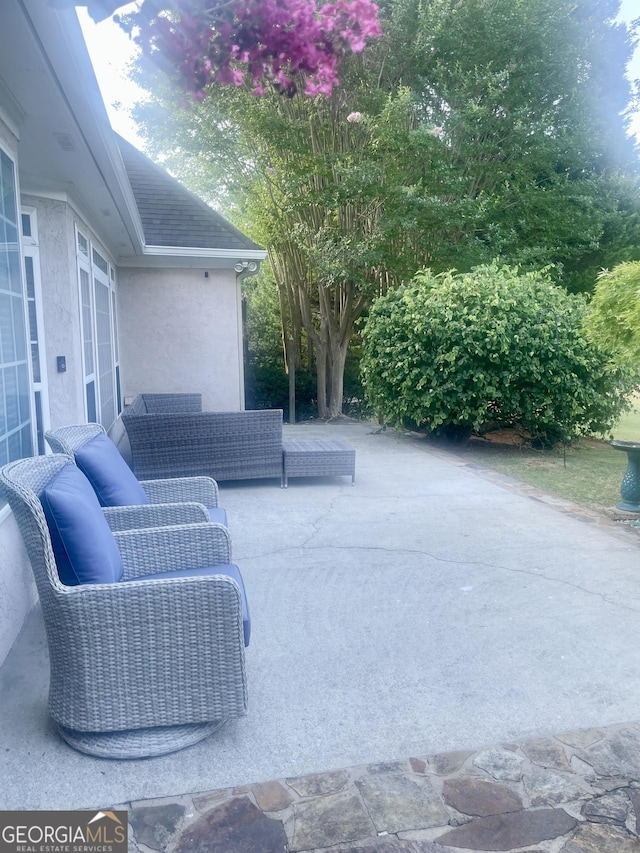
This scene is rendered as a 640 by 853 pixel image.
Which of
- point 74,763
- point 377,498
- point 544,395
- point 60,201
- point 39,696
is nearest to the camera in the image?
point 74,763

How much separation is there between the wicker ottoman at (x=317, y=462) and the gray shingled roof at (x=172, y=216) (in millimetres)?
5148

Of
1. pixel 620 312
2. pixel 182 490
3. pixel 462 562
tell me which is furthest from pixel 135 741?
pixel 620 312

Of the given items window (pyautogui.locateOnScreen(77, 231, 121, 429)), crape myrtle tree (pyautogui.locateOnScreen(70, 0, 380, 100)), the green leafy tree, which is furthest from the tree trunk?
crape myrtle tree (pyautogui.locateOnScreen(70, 0, 380, 100))

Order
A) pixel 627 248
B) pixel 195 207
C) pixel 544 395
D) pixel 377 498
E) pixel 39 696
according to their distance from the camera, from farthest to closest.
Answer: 1. pixel 627 248
2. pixel 195 207
3. pixel 544 395
4. pixel 377 498
5. pixel 39 696

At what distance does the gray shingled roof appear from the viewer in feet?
35.6

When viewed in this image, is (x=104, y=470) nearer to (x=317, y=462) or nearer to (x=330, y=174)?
(x=317, y=462)

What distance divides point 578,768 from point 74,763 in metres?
1.83

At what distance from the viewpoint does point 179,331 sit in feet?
36.8

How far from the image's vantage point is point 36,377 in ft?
17.1

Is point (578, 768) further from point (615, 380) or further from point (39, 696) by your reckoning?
point (615, 380)

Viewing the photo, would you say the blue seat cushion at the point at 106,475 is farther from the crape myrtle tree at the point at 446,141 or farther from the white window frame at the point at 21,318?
the crape myrtle tree at the point at 446,141

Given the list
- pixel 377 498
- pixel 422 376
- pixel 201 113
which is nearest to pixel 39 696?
pixel 377 498

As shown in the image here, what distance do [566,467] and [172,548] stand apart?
677 cm

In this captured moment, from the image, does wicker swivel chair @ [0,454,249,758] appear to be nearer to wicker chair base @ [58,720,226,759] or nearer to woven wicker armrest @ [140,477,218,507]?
wicker chair base @ [58,720,226,759]
